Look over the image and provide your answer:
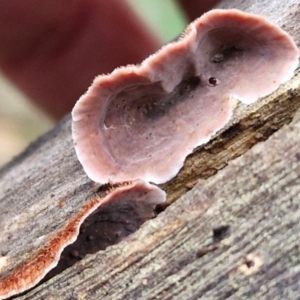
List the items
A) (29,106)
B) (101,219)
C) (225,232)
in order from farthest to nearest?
1. (29,106)
2. (101,219)
3. (225,232)

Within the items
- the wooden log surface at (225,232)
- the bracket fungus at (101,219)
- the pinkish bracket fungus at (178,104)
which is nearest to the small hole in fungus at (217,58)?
the pinkish bracket fungus at (178,104)

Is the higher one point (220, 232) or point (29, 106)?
point (29, 106)

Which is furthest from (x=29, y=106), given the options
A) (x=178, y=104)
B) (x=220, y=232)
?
(x=220, y=232)

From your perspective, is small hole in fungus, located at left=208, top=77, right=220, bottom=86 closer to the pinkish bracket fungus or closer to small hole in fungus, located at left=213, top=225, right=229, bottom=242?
the pinkish bracket fungus

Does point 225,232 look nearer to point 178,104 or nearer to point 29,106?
point 178,104

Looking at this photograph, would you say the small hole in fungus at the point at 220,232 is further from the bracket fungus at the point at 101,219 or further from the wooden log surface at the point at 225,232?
the bracket fungus at the point at 101,219

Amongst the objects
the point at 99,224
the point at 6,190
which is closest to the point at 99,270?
the point at 99,224

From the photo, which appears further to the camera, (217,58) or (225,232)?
(217,58)
